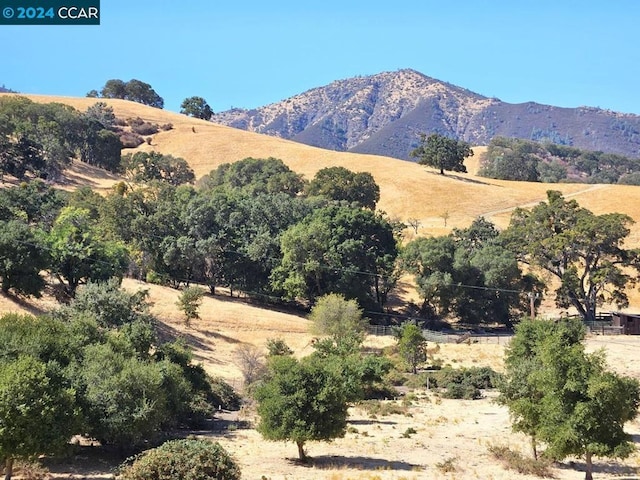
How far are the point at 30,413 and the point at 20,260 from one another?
98.8 ft

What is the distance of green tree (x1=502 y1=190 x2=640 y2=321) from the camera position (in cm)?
7138

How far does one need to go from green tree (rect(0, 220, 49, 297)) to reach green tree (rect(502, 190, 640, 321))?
49.0 metres

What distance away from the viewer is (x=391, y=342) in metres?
64.1

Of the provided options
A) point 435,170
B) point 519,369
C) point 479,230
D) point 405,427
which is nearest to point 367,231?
point 479,230

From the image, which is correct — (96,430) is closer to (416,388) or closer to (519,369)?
(519,369)

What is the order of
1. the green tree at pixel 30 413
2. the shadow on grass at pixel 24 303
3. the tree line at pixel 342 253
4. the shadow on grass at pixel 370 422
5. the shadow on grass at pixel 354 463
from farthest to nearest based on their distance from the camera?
1. the tree line at pixel 342 253
2. the shadow on grass at pixel 24 303
3. the shadow on grass at pixel 370 422
4. the shadow on grass at pixel 354 463
5. the green tree at pixel 30 413

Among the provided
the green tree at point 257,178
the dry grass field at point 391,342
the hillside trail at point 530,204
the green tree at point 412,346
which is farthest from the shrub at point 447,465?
the hillside trail at point 530,204

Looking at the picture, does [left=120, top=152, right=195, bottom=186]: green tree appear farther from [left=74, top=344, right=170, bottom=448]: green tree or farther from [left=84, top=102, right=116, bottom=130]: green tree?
[left=74, top=344, right=170, bottom=448]: green tree

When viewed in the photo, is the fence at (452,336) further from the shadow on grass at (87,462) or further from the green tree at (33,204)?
the shadow on grass at (87,462)

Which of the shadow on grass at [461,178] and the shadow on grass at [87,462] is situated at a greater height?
the shadow on grass at [461,178]

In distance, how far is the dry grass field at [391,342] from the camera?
2925 centimetres

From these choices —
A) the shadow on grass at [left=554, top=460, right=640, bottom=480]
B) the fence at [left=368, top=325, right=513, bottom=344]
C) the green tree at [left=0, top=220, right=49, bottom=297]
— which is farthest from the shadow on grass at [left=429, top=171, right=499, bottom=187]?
the shadow on grass at [left=554, top=460, right=640, bottom=480]

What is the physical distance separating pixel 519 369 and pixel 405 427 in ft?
31.8

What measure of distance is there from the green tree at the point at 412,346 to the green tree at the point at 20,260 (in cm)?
2772
